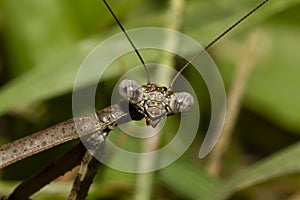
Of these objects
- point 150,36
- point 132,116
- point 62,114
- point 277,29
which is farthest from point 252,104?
point 132,116

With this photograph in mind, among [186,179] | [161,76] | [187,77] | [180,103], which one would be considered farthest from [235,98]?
[180,103]

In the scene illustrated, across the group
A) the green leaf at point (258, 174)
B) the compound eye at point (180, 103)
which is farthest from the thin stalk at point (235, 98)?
the compound eye at point (180, 103)

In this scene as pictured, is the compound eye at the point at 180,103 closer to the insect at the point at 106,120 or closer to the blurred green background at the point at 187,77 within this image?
the insect at the point at 106,120

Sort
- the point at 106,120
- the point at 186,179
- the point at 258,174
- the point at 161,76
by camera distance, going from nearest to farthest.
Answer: the point at 106,120
the point at 258,174
the point at 186,179
the point at 161,76

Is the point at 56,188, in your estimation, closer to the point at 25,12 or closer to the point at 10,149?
the point at 10,149

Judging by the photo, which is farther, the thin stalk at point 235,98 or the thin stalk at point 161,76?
the thin stalk at point 235,98

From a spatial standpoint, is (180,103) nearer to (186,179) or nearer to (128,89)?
(128,89)
